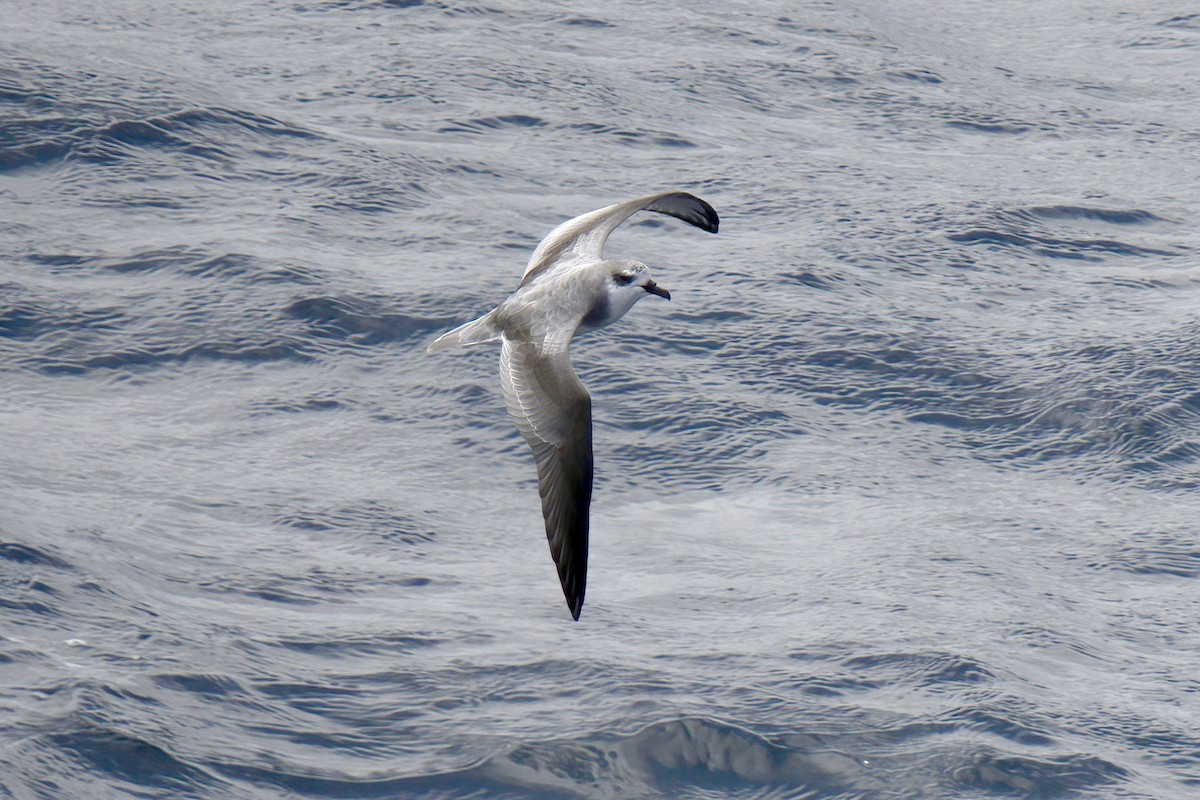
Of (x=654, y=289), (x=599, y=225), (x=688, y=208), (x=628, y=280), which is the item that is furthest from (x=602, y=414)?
(x=628, y=280)

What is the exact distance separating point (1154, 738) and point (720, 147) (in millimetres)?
8436

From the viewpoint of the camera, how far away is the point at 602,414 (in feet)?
41.2

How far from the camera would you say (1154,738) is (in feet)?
31.7

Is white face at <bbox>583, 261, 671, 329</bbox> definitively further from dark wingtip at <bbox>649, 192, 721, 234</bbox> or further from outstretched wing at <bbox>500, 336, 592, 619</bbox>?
dark wingtip at <bbox>649, 192, 721, 234</bbox>

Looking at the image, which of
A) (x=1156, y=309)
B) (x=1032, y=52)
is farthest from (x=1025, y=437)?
(x=1032, y=52)

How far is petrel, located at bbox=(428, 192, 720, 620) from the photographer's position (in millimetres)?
7832

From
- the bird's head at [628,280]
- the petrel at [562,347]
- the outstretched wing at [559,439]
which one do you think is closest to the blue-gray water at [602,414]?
the outstretched wing at [559,439]

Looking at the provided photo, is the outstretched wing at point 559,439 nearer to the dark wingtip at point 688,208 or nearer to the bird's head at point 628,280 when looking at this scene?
the bird's head at point 628,280

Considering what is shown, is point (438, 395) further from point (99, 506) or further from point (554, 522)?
point (554, 522)

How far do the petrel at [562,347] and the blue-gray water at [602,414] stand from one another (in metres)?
1.74

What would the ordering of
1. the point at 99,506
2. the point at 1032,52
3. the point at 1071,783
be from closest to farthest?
the point at 1071,783, the point at 99,506, the point at 1032,52

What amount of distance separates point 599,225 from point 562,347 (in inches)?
58.4

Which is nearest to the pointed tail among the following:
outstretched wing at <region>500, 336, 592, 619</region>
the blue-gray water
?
outstretched wing at <region>500, 336, 592, 619</region>

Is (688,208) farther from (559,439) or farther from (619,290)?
(559,439)
